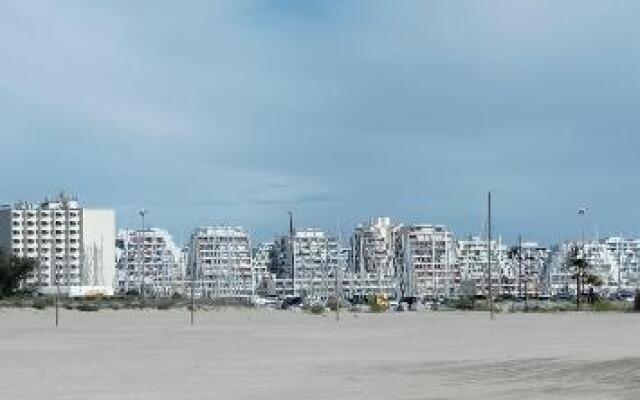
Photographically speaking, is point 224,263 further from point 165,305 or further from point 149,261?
point 165,305

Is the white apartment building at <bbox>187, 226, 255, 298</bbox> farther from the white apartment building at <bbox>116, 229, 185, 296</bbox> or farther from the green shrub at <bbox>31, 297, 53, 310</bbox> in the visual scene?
the green shrub at <bbox>31, 297, 53, 310</bbox>

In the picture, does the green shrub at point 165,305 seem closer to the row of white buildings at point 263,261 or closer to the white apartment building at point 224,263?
the row of white buildings at point 263,261

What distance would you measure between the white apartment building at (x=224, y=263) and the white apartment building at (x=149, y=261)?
4066 millimetres

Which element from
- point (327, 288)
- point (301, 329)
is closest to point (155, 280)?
point (327, 288)

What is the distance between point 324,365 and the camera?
2480cm

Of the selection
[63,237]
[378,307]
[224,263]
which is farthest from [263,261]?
[378,307]

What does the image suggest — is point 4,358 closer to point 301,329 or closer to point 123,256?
point 301,329

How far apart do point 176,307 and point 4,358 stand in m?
55.6

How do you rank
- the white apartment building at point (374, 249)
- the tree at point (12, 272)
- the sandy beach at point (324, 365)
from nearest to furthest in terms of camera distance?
the sandy beach at point (324, 365) → the tree at point (12, 272) → the white apartment building at point (374, 249)

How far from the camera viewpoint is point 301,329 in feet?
156

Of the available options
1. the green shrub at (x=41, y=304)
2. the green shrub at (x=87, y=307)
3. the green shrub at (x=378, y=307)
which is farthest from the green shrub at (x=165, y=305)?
the green shrub at (x=378, y=307)

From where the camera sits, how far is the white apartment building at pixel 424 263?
143500 millimetres

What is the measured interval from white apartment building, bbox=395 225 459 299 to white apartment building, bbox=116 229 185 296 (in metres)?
28.5

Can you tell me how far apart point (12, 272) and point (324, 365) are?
7746cm
